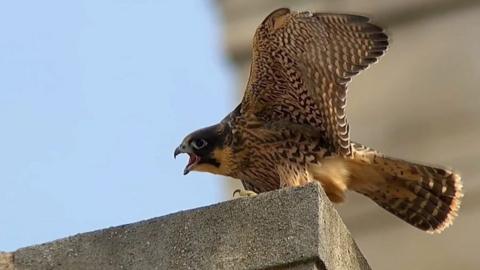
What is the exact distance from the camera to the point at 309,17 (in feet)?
22.5

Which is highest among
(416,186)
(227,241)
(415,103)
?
(415,103)

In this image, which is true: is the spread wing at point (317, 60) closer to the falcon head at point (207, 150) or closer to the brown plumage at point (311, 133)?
the brown plumage at point (311, 133)

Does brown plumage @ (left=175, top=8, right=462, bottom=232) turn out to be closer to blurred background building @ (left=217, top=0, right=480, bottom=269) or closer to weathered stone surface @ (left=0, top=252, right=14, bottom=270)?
weathered stone surface @ (left=0, top=252, right=14, bottom=270)

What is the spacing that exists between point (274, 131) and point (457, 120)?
30.3 feet

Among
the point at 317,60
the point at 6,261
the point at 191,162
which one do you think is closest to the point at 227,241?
the point at 6,261

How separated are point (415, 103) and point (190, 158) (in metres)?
9.10

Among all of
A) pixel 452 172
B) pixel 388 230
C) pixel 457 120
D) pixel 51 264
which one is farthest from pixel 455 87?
pixel 51 264

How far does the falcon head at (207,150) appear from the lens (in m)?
7.28

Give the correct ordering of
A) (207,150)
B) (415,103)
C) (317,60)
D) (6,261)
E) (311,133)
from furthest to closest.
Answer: (415,103) < (207,150) < (311,133) < (317,60) < (6,261)

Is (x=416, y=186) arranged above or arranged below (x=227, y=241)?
above

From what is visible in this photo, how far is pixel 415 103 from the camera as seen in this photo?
16344 mm

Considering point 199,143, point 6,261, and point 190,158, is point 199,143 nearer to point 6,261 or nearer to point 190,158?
point 190,158

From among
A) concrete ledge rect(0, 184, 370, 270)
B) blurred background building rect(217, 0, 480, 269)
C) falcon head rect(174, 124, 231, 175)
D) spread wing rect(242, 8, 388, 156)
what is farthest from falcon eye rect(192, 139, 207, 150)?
blurred background building rect(217, 0, 480, 269)

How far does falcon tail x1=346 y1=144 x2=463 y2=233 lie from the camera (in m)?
7.32
